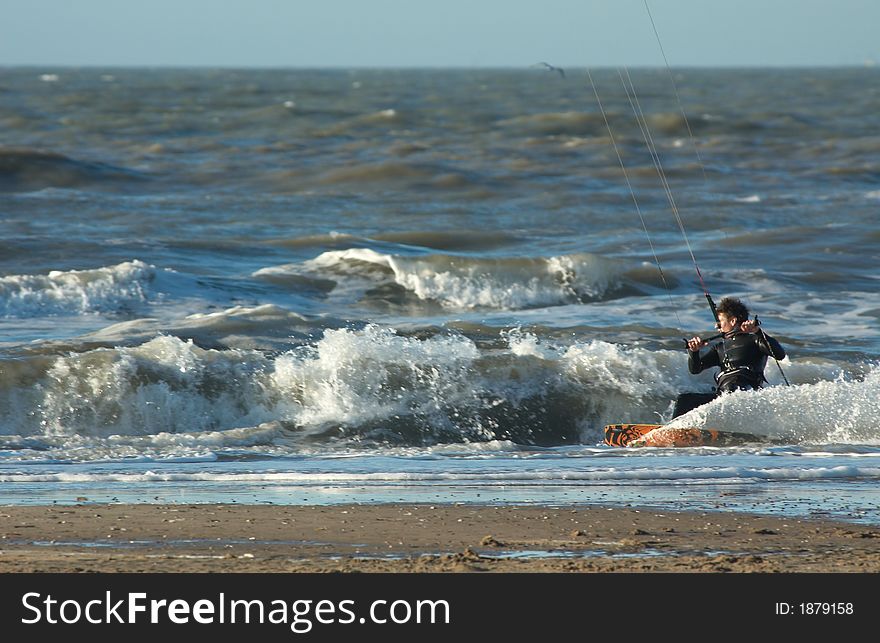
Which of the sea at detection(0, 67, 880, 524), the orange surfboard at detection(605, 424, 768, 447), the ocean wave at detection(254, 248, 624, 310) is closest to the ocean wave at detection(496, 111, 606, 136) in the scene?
the sea at detection(0, 67, 880, 524)

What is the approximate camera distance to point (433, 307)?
1557 cm

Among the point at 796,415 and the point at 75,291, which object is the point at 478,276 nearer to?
the point at 75,291

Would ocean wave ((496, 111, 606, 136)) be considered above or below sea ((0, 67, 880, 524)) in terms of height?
above

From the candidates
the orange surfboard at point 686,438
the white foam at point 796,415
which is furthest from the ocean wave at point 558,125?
the orange surfboard at point 686,438

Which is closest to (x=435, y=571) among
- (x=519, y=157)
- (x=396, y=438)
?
(x=396, y=438)

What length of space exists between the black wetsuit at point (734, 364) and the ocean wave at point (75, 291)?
7.28 meters

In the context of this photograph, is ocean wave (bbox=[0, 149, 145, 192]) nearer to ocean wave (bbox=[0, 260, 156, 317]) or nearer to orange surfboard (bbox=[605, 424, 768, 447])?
ocean wave (bbox=[0, 260, 156, 317])

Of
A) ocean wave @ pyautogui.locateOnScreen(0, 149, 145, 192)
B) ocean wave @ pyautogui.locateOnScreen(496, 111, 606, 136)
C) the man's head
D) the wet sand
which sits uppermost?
ocean wave @ pyautogui.locateOnScreen(496, 111, 606, 136)

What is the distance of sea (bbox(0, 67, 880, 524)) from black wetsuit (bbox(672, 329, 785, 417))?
0.50 feet

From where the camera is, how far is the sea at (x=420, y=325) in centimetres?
795

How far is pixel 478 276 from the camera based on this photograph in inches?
656

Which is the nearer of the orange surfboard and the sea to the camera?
the sea

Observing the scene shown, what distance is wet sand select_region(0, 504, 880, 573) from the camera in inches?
213

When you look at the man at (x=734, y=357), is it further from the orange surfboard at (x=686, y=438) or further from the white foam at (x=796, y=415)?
the orange surfboard at (x=686, y=438)
